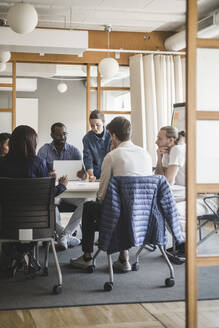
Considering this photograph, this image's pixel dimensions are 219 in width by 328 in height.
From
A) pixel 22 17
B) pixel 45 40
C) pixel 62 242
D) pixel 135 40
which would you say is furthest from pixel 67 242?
pixel 135 40

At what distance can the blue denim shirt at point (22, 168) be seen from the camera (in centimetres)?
387

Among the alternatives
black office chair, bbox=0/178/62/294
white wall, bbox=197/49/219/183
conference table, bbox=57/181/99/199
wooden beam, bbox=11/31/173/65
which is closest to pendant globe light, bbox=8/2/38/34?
conference table, bbox=57/181/99/199

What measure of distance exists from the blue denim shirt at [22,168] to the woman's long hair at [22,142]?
43 mm

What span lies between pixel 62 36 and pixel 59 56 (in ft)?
4.73

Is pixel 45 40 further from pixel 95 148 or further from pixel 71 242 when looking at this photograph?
pixel 71 242

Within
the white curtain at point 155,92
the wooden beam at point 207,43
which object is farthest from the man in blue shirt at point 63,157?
the white curtain at point 155,92

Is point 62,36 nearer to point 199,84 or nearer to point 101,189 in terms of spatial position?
point 101,189

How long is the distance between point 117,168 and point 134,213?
438 mm

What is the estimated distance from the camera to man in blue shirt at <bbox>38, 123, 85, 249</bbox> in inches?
213

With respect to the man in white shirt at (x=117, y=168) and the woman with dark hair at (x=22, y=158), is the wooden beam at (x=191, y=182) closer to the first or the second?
the man in white shirt at (x=117, y=168)

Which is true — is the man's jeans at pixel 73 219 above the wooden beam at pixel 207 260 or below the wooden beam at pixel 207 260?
below

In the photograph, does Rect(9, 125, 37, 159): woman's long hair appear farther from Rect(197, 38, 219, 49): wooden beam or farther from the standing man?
Rect(197, 38, 219, 49): wooden beam

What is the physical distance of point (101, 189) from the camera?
4098 millimetres

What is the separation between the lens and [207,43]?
2.64 metres
